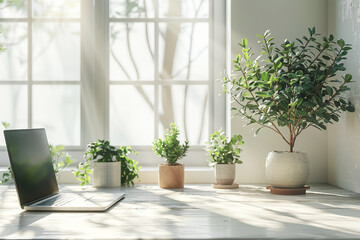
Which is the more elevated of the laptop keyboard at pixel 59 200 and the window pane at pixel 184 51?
the window pane at pixel 184 51

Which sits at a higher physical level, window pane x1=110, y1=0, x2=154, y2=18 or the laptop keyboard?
window pane x1=110, y1=0, x2=154, y2=18

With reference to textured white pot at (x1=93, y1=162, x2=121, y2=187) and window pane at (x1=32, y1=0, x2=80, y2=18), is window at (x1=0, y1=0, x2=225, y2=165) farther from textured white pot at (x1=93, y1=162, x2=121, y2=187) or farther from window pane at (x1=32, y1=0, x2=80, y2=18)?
textured white pot at (x1=93, y1=162, x2=121, y2=187)

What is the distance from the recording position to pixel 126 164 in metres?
2.55

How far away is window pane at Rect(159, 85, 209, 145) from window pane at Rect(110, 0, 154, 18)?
1.69 ft

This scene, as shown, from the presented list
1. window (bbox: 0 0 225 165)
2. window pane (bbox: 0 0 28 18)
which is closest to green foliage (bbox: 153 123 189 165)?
window (bbox: 0 0 225 165)

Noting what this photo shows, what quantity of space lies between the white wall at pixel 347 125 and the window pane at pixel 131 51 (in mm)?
1169

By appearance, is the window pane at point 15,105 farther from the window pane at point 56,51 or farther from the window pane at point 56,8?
the window pane at point 56,8

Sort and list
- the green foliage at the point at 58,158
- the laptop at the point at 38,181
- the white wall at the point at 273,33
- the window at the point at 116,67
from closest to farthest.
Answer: the laptop at the point at 38,181 → the green foliage at the point at 58,158 → the white wall at the point at 273,33 → the window at the point at 116,67

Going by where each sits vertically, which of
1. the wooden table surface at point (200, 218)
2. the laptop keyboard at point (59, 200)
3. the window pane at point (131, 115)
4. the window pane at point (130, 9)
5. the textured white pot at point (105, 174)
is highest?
the window pane at point (130, 9)

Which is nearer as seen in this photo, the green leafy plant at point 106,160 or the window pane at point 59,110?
the green leafy plant at point 106,160

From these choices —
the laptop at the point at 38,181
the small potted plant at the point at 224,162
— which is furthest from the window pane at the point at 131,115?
the laptop at the point at 38,181

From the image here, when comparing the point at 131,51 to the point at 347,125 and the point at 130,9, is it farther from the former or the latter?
the point at 347,125

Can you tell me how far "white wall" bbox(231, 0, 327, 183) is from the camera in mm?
2717

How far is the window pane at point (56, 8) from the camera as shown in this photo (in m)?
3.07
